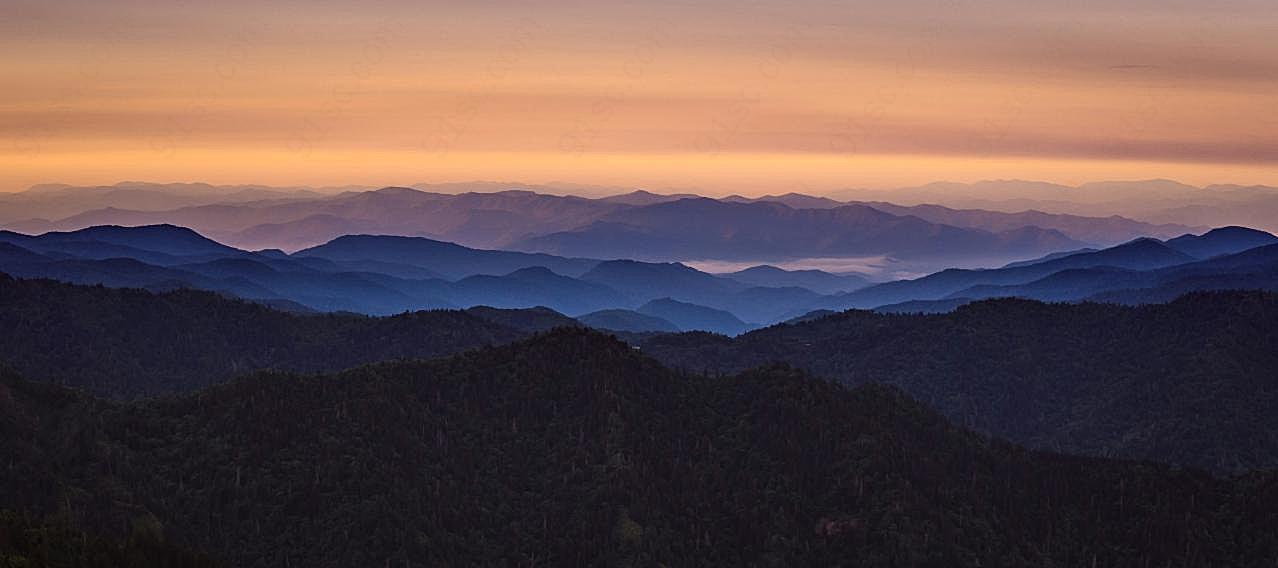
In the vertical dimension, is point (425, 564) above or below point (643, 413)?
below

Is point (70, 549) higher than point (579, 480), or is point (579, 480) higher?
point (70, 549)

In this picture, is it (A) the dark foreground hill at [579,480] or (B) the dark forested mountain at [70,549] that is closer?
(B) the dark forested mountain at [70,549]

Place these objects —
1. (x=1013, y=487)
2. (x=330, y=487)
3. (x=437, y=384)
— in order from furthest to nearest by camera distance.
A: (x=437, y=384)
(x=1013, y=487)
(x=330, y=487)

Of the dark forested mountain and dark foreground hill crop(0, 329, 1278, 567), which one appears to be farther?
dark foreground hill crop(0, 329, 1278, 567)

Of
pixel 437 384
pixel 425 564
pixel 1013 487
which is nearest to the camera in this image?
pixel 425 564

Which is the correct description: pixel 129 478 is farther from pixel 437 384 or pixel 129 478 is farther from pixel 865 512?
pixel 865 512

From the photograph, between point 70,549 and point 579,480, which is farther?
point 579,480

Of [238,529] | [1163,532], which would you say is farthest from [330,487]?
[1163,532]

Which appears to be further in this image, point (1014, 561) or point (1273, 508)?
point (1273, 508)
